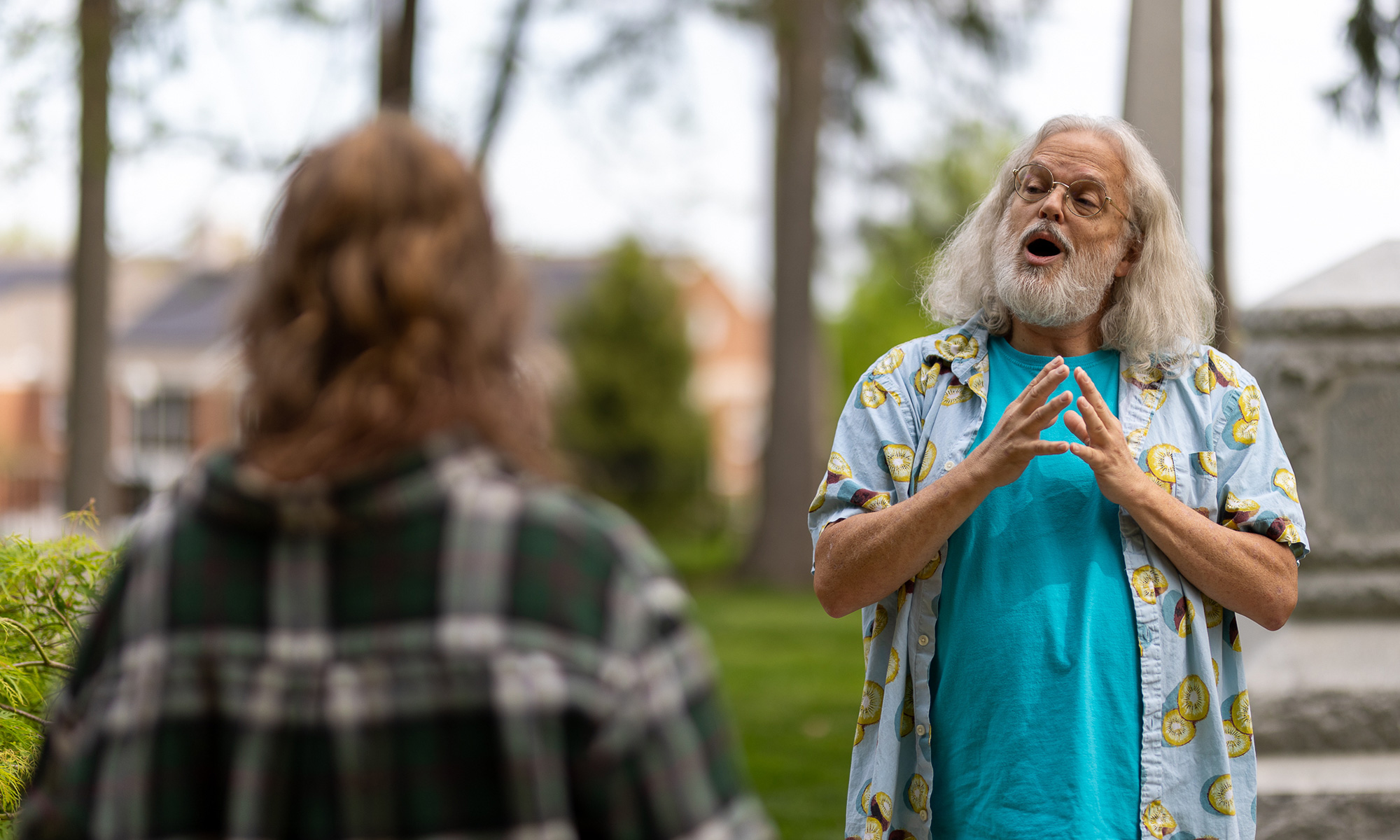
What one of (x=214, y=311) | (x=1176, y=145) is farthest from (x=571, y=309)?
(x=1176, y=145)

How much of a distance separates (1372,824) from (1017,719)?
2.63 meters

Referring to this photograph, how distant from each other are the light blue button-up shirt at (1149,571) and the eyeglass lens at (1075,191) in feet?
1.06

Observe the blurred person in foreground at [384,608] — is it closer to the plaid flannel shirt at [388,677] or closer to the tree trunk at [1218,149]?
the plaid flannel shirt at [388,677]

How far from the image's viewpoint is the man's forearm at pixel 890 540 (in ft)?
7.04

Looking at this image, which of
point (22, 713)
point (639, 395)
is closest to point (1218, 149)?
point (22, 713)

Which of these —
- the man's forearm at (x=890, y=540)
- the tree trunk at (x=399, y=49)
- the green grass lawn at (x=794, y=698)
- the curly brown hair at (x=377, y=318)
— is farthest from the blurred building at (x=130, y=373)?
the curly brown hair at (x=377, y=318)

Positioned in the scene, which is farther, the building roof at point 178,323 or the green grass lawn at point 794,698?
the building roof at point 178,323

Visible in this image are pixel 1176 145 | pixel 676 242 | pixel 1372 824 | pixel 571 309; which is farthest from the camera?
pixel 571 309

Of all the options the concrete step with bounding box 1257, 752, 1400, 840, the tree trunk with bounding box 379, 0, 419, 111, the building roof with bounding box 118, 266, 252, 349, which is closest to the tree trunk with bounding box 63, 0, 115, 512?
the tree trunk with bounding box 379, 0, 419, 111

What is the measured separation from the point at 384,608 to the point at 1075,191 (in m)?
1.72

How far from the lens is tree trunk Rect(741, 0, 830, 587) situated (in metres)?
16.3

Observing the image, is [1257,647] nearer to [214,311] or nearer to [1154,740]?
[1154,740]

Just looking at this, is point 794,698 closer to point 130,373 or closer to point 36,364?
point 130,373

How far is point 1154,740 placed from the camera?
2.19 metres
